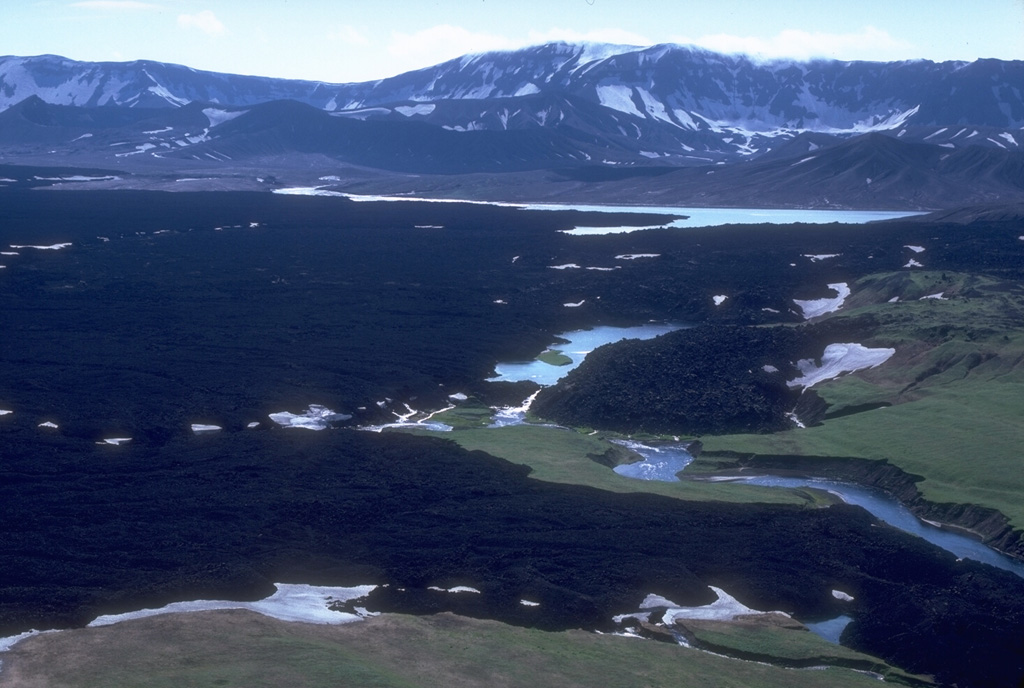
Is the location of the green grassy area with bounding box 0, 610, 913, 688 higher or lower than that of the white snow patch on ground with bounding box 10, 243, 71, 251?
lower

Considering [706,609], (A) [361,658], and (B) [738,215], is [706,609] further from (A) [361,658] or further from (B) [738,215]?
(B) [738,215]

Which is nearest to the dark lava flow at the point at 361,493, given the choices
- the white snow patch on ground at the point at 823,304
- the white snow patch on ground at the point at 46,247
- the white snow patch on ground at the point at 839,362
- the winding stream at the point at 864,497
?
the white snow patch on ground at the point at 823,304

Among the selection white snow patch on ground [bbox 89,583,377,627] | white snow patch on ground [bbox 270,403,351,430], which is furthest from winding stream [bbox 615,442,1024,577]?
white snow patch on ground [bbox 89,583,377,627]

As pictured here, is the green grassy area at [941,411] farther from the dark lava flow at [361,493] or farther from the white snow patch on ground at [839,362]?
the dark lava flow at [361,493]

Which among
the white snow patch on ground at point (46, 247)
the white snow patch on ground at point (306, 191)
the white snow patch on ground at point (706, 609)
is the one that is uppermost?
the white snow patch on ground at point (306, 191)

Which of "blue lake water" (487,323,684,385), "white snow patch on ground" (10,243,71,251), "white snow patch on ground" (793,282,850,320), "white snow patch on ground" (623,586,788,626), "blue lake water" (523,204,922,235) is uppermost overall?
"blue lake water" (523,204,922,235)

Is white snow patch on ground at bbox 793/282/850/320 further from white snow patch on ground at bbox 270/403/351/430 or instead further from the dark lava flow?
white snow patch on ground at bbox 270/403/351/430

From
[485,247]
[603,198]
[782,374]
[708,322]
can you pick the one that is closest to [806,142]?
[603,198]

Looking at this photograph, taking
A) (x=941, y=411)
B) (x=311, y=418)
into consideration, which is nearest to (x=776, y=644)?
(x=941, y=411)
